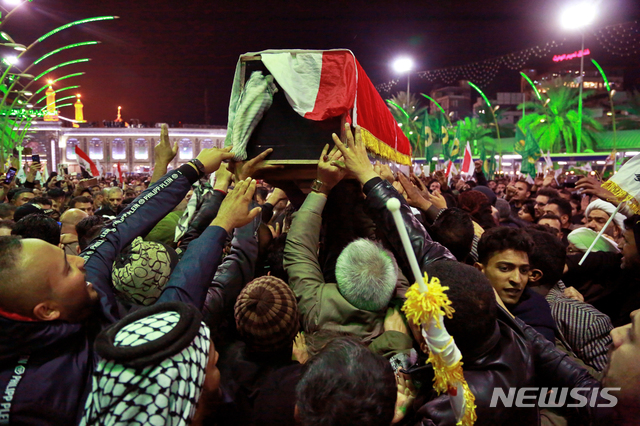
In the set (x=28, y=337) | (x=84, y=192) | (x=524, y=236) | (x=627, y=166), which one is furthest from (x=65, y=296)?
(x=84, y=192)

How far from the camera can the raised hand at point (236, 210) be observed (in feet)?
6.52

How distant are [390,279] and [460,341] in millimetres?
491

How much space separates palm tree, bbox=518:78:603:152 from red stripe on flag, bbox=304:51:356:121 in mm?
36789

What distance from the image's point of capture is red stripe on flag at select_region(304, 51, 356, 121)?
123 inches

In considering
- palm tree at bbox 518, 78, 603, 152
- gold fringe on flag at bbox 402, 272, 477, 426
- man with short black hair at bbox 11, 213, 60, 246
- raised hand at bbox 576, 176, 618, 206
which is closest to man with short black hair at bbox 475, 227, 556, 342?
gold fringe on flag at bbox 402, 272, 477, 426

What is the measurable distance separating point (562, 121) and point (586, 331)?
40.7 m

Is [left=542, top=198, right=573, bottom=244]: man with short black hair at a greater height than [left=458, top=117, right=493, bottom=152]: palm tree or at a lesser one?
lesser

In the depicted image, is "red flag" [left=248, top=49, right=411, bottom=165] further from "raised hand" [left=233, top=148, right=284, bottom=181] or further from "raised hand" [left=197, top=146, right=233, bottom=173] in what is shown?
"raised hand" [left=197, top=146, right=233, bottom=173]

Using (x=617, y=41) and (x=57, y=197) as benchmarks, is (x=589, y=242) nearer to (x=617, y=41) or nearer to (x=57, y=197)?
(x=57, y=197)

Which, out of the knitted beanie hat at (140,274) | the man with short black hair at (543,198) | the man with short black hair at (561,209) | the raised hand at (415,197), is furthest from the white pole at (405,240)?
the man with short black hair at (543,198)

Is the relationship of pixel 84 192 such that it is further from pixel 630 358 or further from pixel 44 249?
pixel 630 358

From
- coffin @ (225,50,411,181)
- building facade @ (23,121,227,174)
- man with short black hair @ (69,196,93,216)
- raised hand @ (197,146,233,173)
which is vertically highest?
coffin @ (225,50,411,181)

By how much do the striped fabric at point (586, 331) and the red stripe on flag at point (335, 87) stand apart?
194 cm

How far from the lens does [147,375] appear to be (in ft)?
3.91
